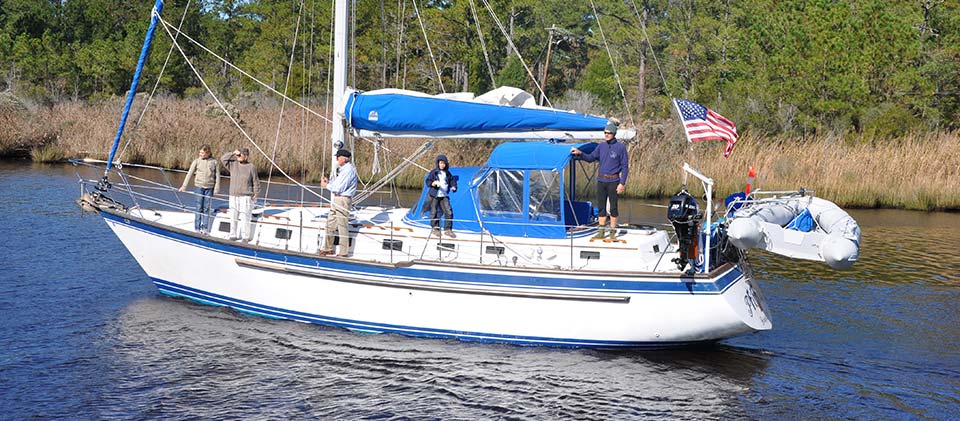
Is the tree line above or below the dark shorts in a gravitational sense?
above

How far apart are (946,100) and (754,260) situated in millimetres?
19210

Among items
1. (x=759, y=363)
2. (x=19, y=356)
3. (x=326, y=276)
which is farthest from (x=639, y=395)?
(x=19, y=356)

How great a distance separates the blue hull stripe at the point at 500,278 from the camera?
1423 cm

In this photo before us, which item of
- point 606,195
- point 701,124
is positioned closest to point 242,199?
point 606,195

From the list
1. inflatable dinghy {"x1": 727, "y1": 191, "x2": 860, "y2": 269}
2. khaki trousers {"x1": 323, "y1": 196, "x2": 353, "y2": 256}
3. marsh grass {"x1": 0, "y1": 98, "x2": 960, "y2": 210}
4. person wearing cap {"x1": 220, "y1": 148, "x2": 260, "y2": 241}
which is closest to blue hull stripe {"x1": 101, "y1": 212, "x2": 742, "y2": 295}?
khaki trousers {"x1": 323, "y1": 196, "x2": 353, "y2": 256}

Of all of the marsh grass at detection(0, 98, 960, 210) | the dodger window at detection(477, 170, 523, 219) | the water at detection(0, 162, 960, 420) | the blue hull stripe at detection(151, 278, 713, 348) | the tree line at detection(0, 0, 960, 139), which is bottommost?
the water at detection(0, 162, 960, 420)

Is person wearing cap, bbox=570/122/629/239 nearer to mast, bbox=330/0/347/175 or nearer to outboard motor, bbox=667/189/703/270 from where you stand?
outboard motor, bbox=667/189/703/270

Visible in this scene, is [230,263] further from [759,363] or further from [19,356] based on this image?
[759,363]

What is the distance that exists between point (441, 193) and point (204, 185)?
14.5 feet

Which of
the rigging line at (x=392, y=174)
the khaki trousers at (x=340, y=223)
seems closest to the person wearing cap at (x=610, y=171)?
the rigging line at (x=392, y=174)

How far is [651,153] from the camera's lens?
3469 cm

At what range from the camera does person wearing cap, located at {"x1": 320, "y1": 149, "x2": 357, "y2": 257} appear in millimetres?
16031

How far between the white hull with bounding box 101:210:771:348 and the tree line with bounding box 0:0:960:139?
5922mm

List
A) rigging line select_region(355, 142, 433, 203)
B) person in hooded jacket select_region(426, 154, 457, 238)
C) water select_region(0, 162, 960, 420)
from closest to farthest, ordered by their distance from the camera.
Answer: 1. water select_region(0, 162, 960, 420)
2. person in hooded jacket select_region(426, 154, 457, 238)
3. rigging line select_region(355, 142, 433, 203)
